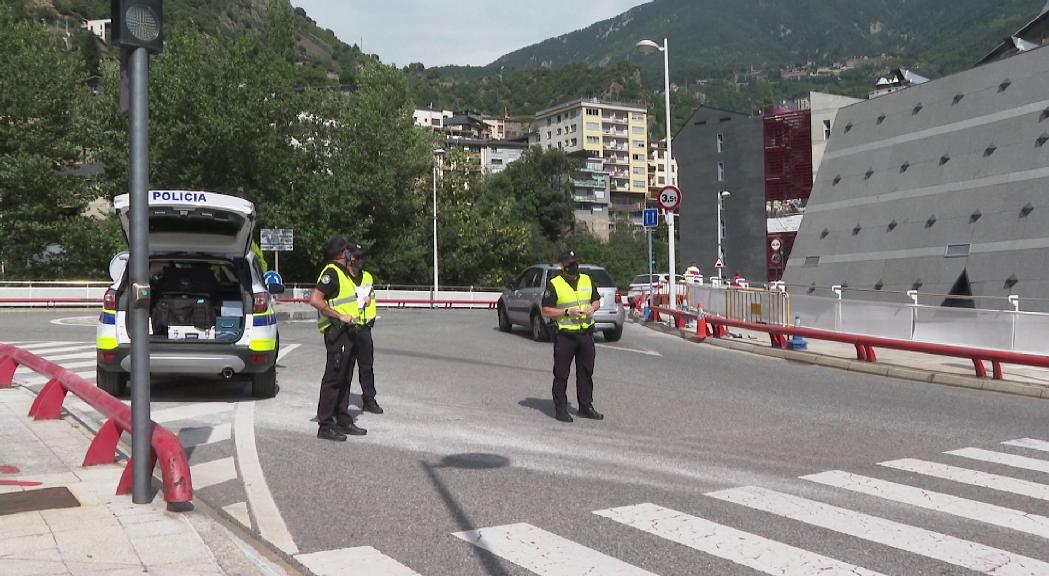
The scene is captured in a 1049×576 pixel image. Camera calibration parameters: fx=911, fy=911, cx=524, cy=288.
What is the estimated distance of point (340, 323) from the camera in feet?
27.4

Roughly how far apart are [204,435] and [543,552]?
185 inches

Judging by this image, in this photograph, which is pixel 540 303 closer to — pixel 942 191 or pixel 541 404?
pixel 541 404

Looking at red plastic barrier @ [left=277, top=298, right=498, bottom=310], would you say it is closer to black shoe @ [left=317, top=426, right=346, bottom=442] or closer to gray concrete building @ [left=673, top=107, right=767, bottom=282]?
gray concrete building @ [left=673, top=107, right=767, bottom=282]

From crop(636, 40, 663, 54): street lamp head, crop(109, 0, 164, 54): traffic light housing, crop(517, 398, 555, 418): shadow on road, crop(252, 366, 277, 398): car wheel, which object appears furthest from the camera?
crop(636, 40, 663, 54): street lamp head

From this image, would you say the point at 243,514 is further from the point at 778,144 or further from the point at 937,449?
the point at 778,144

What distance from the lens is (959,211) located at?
137 ft

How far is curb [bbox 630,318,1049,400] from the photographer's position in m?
12.5

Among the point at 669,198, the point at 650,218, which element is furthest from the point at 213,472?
the point at 650,218

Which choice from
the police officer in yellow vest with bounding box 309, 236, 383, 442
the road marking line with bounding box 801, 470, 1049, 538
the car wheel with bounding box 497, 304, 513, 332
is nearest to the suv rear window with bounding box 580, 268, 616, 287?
the car wheel with bounding box 497, 304, 513, 332

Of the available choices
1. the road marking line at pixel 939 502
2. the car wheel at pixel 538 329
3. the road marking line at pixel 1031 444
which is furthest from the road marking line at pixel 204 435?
the car wheel at pixel 538 329

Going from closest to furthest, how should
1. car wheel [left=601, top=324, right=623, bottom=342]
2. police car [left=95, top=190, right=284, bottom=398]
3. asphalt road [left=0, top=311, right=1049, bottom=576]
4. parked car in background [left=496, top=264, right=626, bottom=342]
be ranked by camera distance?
asphalt road [left=0, top=311, right=1049, bottom=576]
police car [left=95, top=190, right=284, bottom=398]
parked car in background [left=496, top=264, right=626, bottom=342]
car wheel [left=601, top=324, right=623, bottom=342]

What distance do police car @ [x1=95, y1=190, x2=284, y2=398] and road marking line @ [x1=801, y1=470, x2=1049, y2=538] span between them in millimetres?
6272

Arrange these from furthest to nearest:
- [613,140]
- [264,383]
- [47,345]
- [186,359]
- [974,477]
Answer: [613,140], [47,345], [264,383], [186,359], [974,477]

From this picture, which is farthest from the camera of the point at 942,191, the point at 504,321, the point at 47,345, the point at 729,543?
the point at 942,191
